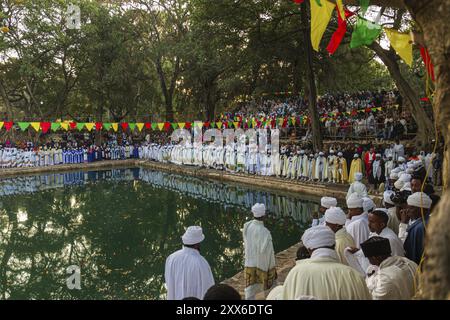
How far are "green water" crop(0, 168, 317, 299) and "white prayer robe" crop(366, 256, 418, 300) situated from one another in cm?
368

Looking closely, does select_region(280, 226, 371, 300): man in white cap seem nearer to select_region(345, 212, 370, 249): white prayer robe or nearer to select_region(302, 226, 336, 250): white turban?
select_region(302, 226, 336, 250): white turban

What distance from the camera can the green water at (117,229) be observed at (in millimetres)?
6160

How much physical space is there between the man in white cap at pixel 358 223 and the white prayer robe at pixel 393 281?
149cm

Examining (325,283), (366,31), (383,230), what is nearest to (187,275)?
(325,283)

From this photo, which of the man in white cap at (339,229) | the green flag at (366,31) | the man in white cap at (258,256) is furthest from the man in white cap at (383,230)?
the green flag at (366,31)

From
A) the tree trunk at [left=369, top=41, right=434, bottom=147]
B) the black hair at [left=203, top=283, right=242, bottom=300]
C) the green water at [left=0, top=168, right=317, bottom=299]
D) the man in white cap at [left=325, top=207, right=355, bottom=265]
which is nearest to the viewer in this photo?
the black hair at [left=203, top=283, right=242, bottom=300]

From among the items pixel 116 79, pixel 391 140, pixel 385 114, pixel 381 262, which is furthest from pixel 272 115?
pixel 381 262

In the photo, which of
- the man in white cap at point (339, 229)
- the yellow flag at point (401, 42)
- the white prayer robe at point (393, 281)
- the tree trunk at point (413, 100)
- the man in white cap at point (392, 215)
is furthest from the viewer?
the tree trunk at point (413, 100)

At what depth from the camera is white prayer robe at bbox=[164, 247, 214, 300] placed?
11.4ft

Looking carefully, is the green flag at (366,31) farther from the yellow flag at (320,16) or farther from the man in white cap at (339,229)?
the man in white cap at (339,229)

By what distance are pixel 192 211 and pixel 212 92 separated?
17.0 metres

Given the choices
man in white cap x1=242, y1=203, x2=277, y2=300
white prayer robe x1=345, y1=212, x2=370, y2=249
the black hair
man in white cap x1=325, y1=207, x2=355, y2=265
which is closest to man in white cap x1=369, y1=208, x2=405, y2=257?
man in white cap x1=325, y1=207, x2=355, y2=265

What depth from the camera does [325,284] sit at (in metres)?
2.19

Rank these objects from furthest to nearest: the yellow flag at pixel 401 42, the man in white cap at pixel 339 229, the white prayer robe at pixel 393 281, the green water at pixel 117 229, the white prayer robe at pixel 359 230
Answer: the green water at pixel 117 229, the white prayer robe at pixel 359 230, the yellow flag at pixel 401 42, the man in white cap at pixel 339 229, the white prayer robe at pixel 393 281
